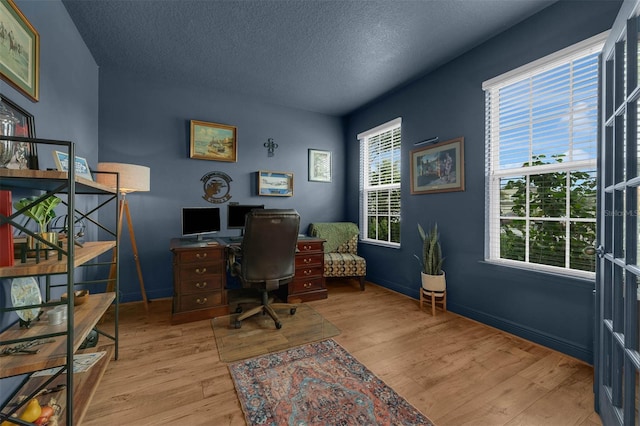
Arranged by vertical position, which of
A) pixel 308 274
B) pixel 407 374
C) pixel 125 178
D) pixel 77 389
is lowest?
pixel 407 374

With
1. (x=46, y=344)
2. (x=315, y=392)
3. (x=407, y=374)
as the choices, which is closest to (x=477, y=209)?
(x=407, y=374)

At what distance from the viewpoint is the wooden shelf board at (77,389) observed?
1304 mm

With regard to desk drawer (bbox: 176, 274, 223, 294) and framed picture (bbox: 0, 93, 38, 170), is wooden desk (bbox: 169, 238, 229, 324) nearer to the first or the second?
desk drawer (bbox: 176, 274, 223, 294)

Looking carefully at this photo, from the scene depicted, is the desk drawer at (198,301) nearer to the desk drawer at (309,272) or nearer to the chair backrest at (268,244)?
the chair backrest at (268,244)

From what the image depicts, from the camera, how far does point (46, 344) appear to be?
1210 mm

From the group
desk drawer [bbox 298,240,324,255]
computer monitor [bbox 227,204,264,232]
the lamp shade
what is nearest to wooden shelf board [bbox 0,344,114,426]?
the lamp shade

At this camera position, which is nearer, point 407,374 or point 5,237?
point 5,237

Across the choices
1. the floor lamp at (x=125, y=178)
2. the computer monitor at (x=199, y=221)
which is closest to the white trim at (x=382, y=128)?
the computer monitor at (x=199, y=221)

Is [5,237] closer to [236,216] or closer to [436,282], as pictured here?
[236,216]

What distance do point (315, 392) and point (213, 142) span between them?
10.2ft

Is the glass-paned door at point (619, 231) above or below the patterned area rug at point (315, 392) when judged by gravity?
above

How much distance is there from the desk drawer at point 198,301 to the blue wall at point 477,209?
7.46ft

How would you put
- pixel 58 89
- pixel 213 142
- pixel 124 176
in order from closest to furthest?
1. pixel 58 89
2. pixel 124 176
3. pixel 213 142

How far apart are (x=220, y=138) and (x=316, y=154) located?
1489mm
